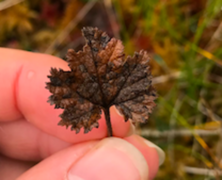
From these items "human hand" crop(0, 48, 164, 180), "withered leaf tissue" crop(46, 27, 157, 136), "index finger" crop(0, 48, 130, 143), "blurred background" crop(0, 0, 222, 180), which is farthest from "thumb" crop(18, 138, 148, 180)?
"blurred background" crop(0, 0, 222, 180)

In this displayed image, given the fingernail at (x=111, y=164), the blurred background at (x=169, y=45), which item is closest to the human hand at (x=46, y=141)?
the fingernail at (x=111, y=164)

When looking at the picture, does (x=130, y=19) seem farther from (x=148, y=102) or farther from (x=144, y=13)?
(x=148, y=102)

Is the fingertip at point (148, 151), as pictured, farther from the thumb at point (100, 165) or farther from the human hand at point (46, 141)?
the thumb at point (100, 165)

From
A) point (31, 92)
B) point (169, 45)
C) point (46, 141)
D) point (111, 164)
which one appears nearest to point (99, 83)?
point (111, 164)

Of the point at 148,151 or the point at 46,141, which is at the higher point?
the point at 46,141

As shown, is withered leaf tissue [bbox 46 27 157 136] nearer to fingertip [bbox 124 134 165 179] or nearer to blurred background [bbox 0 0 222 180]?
fingertip [bbox 124 134 165 179]

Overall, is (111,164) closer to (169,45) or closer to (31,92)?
(31,92)

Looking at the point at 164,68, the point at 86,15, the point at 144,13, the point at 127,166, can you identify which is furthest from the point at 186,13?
the point at 127,166
